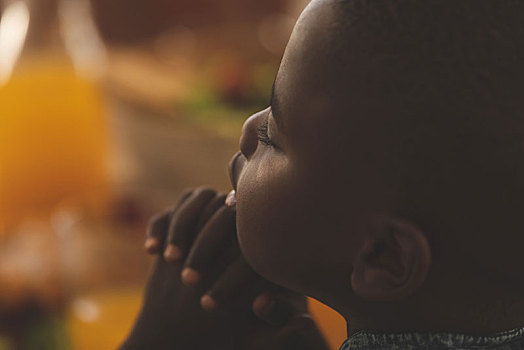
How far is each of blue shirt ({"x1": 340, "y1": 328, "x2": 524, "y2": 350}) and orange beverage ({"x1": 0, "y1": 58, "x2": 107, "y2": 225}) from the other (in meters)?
0.60

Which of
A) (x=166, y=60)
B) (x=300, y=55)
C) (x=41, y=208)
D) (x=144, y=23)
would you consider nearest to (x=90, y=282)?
(x=41, y=208)

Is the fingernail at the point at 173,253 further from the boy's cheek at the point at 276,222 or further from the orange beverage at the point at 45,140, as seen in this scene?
the orange beverage at the point at 45,140

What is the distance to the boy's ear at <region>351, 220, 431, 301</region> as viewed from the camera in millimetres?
237

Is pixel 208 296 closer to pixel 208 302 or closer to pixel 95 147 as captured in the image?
pixel 208 302

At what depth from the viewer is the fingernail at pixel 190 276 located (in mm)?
341

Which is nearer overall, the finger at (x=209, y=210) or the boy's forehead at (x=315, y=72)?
the boy's forehead at (x=315, y=72)

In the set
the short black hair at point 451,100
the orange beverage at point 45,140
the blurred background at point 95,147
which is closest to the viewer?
the short black hair at point 451,100

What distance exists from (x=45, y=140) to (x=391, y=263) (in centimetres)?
65

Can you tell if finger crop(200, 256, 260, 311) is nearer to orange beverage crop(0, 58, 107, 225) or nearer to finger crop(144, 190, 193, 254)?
finger crop(144, 190, 193, 254)

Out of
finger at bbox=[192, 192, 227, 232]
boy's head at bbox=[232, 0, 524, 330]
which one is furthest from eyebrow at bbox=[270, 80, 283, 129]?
finger at bbox=[192, 192, 227, 232]

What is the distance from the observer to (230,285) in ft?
1.12

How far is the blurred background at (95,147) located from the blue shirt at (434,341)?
10 cm

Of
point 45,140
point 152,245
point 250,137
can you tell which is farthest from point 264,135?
point 45,140

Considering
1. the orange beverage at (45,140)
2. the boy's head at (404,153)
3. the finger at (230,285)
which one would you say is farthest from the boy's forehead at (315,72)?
the orange beverage at (45,140)
